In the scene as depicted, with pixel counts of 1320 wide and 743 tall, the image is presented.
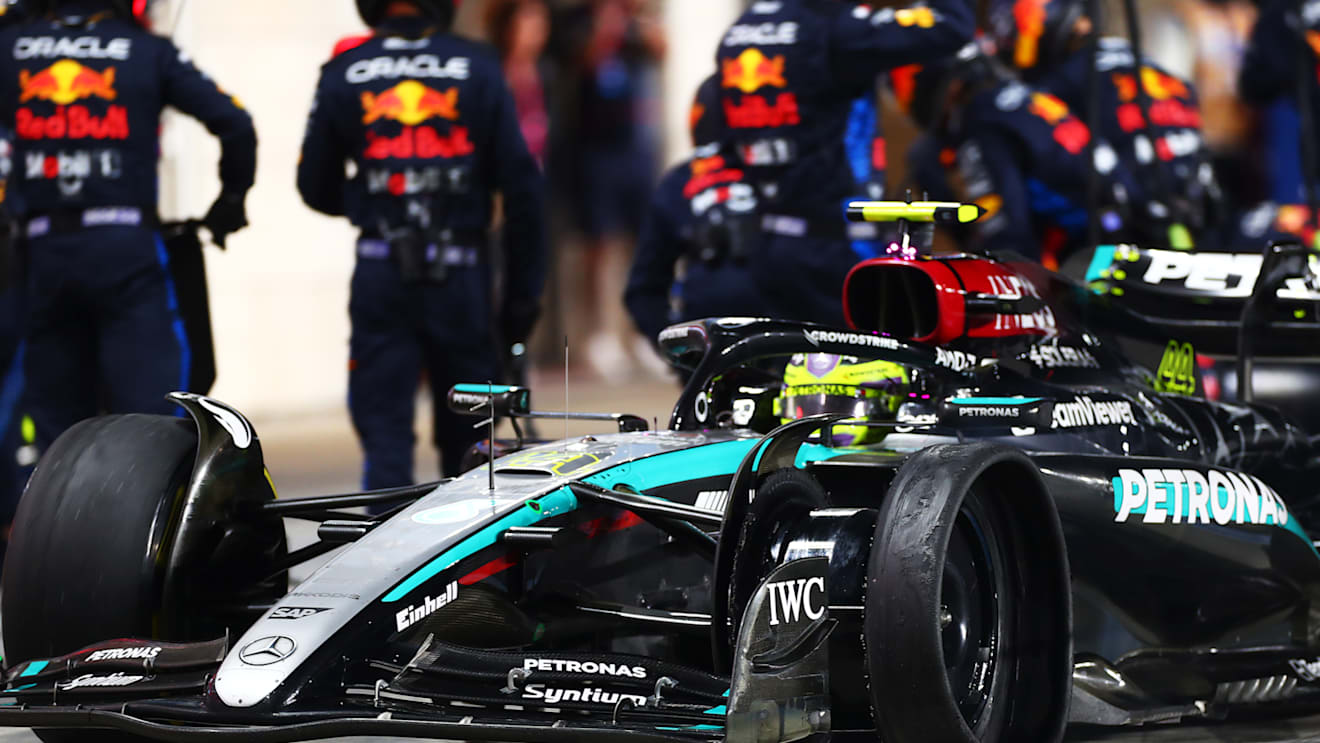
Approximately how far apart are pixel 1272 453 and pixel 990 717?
6.52 feet

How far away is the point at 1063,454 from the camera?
481 centimetres

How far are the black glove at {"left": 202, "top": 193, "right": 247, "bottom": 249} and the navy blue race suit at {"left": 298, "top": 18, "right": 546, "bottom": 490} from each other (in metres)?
0.45

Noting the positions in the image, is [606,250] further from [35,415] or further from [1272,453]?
[1272,453]

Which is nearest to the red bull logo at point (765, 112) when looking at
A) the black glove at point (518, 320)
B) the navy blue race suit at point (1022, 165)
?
the black glove at point (518, 320)

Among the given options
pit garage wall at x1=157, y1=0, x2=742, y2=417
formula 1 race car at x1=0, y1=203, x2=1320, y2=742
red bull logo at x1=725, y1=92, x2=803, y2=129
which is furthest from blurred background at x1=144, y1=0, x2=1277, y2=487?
formula 1 race car at x1=0, y1=203, x2=1320, y2=742

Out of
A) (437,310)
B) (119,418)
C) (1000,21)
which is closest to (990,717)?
(119,418)

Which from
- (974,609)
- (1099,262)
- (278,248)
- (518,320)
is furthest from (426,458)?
(974,609)

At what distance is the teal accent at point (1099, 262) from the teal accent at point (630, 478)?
5.90 feet

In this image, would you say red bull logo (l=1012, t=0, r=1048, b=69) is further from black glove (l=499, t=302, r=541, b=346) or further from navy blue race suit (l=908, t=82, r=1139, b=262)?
black glove (l=499, t=302, r=541, b=346)

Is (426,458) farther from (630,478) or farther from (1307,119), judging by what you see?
(630,478)

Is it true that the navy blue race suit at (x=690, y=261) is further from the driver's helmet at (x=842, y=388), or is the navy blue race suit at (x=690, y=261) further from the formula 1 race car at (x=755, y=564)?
the driver's helmet at (x=842, y=388)

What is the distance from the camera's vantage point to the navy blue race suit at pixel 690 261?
8.38 meters

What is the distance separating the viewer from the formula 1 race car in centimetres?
394

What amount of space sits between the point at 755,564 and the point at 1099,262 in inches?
106
